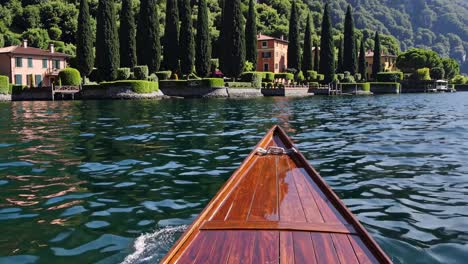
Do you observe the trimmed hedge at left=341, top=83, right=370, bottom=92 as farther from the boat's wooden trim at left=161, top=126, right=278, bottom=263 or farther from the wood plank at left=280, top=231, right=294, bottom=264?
the wood plank at left=280, top=231, right=294, bottom=264

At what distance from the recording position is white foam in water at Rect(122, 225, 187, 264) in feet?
17.1

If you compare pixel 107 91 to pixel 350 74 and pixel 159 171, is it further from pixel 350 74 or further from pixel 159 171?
pixel 350 74

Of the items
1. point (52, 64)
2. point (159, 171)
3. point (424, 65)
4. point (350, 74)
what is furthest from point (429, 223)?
point (424, 65)

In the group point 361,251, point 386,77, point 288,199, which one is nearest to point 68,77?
point 288,199

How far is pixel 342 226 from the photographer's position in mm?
4332

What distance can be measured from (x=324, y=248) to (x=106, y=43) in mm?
55193

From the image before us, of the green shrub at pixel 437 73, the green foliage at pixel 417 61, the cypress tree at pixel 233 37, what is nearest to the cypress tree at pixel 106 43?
the cypress tree at pixel 233 37

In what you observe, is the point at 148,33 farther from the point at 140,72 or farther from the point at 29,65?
the point at 29,65

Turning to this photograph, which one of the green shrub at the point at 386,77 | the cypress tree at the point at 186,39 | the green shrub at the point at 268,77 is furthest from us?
the green shrub at the point at 386,77

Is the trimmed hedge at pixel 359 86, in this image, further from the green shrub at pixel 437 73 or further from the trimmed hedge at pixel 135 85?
the trimmed hedge at pixel 135 85

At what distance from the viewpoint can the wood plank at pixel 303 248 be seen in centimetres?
364

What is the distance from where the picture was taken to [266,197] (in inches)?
214

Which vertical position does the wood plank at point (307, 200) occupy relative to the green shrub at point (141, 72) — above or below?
below

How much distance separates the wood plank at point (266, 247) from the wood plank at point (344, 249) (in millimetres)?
520
